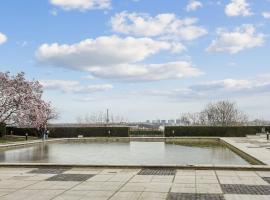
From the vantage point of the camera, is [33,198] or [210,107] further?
[210,107]

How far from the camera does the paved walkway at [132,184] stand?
9391 millimetres

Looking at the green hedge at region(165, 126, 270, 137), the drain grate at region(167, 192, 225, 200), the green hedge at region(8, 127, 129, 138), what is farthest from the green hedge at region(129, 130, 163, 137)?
the drain grate at region(167, 192, 225, 200)

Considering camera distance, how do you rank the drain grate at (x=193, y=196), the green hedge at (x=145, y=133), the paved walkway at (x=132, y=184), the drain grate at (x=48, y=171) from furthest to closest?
the green hedge at (x=145, y=133)
the drain grate at (x=48, y=171)
the paved walkway at (x=132, y=184)
the drain grate at (x=193, y=196)

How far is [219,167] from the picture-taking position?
44.4ft

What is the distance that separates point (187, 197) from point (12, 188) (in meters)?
3.98

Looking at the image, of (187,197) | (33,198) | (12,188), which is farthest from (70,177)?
(187,197)

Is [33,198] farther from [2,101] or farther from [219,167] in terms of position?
[2,101]

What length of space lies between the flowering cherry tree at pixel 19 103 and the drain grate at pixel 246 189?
2934cm

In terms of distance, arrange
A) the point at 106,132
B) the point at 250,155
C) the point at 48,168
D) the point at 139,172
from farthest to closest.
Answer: the point at 106,132 → the point at 250,155 → the point at 48,168 → the point at 139,172

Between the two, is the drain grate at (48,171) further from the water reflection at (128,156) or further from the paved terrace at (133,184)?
the water reflection at (128,156)

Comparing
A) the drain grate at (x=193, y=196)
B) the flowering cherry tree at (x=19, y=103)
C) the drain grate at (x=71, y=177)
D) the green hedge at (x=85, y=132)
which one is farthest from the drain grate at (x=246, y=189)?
the green hedge at (x=85, y=132)

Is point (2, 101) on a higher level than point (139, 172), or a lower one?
higher

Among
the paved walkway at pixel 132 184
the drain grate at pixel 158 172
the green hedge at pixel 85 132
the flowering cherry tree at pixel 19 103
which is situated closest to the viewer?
the paved walkway at pixel 132 184

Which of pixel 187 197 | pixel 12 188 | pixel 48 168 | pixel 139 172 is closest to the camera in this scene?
pixel 187 197
